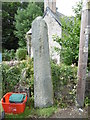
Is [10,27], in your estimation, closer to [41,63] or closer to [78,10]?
[78,10]

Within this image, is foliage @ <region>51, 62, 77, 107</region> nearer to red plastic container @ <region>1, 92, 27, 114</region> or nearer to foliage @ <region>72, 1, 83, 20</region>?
red plastic container @ <region>1, 92, 27, 114</region>

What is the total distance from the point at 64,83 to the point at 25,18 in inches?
475

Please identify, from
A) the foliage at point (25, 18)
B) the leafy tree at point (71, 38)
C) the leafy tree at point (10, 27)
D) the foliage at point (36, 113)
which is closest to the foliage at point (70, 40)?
the leafy tree at point (71, 38)

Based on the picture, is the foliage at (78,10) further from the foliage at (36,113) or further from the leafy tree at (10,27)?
the leafy tree at (10,27)

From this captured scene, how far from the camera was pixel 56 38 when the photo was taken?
389 cm

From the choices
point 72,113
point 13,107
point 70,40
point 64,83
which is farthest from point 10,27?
point 72,113

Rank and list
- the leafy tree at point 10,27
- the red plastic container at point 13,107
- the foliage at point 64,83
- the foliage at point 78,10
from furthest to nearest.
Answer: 1. the leafy tree at point 10,27
2. the foliage at point 78,10
3. the foliage at point 64,83
4. the red plastic container at point 13,107

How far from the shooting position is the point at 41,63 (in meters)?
2.57

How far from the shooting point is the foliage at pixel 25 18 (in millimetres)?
12805

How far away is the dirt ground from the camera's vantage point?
241 centimetres

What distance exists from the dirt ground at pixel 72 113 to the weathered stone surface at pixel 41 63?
1.17 feet

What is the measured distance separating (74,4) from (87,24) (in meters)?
1.81

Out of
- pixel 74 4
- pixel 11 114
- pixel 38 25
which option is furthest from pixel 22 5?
pixel 11 114

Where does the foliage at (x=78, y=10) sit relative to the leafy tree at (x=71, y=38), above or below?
above
